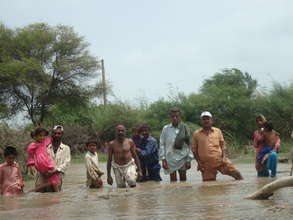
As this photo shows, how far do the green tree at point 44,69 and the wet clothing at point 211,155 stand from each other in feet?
80.4

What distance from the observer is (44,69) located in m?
35.6

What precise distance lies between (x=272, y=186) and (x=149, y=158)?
536 centimetres

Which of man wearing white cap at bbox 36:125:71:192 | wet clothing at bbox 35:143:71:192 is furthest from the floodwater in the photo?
man wearing white cap at bbox 36:125:71:192

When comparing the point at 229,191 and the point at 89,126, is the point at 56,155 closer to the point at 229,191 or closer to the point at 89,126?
the point at 229,191

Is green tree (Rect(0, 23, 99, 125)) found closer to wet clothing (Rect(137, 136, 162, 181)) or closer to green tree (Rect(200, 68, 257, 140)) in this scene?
green tree (Rect(200, 68, 257, 140))

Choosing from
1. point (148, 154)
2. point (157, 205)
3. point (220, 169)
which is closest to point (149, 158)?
point (148, 154)

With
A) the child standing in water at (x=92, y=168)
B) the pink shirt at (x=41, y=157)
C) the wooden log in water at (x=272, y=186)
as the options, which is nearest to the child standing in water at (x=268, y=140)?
the child standing in water at (x=92, y=168)

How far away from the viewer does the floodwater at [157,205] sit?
6086 millimetres

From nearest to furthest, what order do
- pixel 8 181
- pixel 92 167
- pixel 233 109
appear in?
pixel 8 181, pixel 92 167, pixel 233 109

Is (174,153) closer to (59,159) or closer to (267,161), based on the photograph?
(267,161)

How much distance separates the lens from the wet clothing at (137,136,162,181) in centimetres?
1212

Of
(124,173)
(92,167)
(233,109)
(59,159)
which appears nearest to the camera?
(59,159)

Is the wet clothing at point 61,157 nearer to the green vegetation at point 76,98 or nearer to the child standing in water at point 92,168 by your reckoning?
the child standing in water at point 92,168

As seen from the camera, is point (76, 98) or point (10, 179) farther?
point (76, 98)
